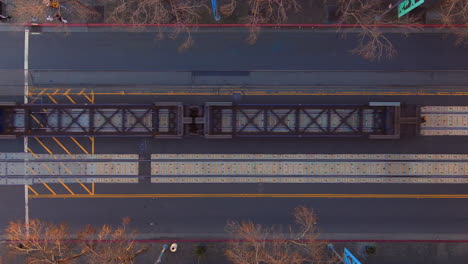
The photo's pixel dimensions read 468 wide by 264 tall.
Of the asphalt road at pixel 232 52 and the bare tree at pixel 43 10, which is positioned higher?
the bare tree at pixel 43 10

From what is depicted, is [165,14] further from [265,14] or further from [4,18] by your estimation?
[4,18]

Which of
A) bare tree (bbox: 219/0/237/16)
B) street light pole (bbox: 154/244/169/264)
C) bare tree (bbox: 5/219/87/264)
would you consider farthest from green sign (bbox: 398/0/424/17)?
bare tree (bbox: 5/219/87/264)

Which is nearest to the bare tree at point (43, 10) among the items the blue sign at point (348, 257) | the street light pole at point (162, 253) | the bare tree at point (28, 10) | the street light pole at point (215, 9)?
the bare tree at point (28, 10)

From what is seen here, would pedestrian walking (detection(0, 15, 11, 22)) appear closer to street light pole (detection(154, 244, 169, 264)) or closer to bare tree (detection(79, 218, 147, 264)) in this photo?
bare tree (detection(79, 218, 147, 264))

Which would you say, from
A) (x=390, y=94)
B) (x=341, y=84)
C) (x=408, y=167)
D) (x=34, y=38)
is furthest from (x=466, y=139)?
(x=34, y=38)

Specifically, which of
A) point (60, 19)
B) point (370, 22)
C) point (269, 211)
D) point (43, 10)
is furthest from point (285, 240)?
point (43, 10)

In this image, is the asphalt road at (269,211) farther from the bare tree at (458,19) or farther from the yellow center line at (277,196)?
the bare tree at (458,19)
